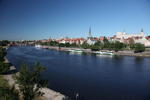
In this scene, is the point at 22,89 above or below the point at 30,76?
below

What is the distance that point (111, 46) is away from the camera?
29453mm

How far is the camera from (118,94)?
6.91 meters

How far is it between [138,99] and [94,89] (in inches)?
82.1

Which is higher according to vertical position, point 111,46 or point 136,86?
point 111,46

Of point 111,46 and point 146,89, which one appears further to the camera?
point 111,46

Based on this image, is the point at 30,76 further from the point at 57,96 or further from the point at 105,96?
the point at 105,96

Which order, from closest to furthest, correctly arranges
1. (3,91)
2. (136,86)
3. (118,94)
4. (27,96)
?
1. (3,91)
2. (27,96)
3. (118,94)
4. (136,86)

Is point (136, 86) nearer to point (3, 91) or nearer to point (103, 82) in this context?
point (103, 82)

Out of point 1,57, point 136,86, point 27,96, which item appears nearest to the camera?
point 27,96

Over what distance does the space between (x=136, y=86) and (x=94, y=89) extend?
2538 mm

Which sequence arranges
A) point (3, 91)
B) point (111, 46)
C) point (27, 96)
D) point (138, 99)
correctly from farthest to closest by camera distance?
point (111, 46) → point (138, 99) → point (27, 96) → point (3, 91)

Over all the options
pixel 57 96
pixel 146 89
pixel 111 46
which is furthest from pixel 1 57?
pixel 111 46

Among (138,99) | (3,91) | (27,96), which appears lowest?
(138,99)

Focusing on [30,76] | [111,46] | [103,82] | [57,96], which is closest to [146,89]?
[103,82]
